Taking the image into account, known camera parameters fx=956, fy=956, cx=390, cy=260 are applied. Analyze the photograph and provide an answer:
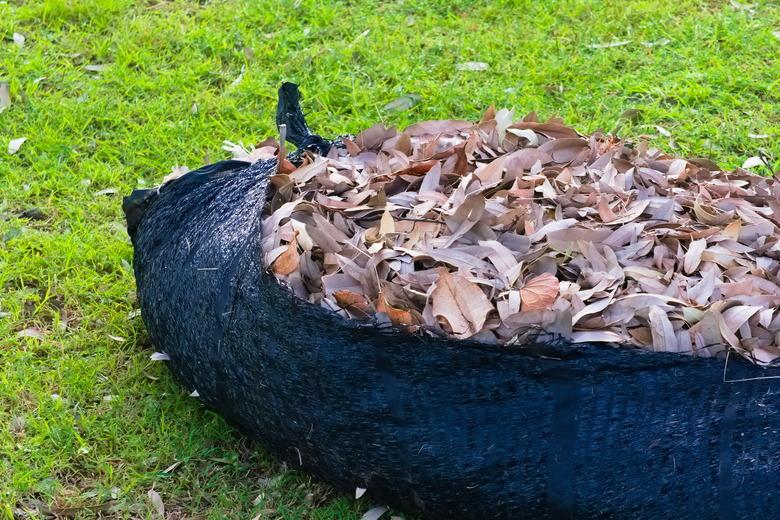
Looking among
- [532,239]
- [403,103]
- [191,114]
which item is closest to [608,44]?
[403,103]

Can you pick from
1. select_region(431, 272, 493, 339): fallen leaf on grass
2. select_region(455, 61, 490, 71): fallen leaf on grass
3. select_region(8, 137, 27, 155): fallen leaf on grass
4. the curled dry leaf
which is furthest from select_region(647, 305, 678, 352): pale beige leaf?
select_region(8, 137, 27, 155): fallen leaf on grass

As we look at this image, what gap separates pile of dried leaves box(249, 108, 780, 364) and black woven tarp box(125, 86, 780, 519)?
8 centimetres

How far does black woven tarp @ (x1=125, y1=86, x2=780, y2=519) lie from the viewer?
2000mm

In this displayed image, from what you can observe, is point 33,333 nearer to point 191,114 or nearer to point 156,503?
point 156,503

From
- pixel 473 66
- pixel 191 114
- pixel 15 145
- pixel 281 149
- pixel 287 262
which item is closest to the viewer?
pixel 287 262

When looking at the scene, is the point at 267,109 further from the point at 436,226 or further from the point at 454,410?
the point at 454,410

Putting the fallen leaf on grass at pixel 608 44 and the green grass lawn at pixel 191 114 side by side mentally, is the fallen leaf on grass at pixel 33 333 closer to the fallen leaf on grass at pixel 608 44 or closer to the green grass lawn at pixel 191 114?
the green grass lawn at pixel 191 114

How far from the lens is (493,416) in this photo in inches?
82.0

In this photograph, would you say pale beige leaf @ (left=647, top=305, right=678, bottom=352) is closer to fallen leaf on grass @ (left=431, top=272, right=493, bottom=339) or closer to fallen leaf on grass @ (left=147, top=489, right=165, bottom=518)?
fallen leaf on grass @ (left=431, top=272, right=493, bottom=339)

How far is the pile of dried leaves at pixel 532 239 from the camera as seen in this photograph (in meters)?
2.14

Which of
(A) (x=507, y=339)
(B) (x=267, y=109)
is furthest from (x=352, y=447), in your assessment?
(B) (x=267, y=109)

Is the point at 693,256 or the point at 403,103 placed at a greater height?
the point at 693,256

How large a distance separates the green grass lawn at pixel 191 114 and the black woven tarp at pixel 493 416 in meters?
0.30

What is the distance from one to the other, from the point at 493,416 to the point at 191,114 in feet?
8.13
